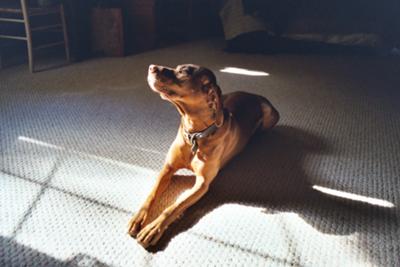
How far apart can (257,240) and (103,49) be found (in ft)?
Answer: 7.85

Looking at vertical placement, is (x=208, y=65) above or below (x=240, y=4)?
below

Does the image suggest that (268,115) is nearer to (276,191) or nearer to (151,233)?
(276,191)

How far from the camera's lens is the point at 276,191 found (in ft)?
4.19

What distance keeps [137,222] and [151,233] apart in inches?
2.7

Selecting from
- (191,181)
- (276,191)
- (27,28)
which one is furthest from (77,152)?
(27,28)

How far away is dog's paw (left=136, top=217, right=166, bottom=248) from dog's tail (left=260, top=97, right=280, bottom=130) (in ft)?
2.51

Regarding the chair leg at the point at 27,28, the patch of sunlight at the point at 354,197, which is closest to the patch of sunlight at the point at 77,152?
the patch of sunlight at the point at 354,197

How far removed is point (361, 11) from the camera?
10.6 ft

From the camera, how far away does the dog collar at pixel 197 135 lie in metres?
1.16

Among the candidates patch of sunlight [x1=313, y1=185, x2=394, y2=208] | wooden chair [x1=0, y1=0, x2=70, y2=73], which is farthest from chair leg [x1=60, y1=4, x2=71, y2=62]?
patch of sunlight [x1=313, y1=185, x2=394, y2=208]

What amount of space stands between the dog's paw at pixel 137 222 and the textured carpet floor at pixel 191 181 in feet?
0.10

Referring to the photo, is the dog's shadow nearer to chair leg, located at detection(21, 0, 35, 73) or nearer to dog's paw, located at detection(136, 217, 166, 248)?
dog's paw, located at detection(136, 217, 166, 248)

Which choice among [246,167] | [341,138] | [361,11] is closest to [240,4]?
[361,11]

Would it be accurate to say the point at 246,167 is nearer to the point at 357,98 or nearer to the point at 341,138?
the point at 341,138
